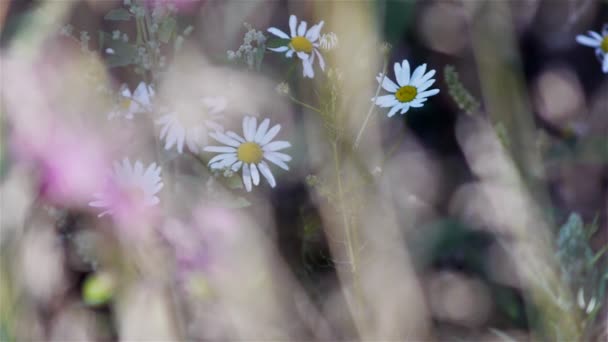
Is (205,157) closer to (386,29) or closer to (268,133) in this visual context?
(268,133)

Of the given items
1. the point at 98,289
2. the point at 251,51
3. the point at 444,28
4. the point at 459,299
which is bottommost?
the point at 459,299

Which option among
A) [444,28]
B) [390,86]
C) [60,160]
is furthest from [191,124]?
[444,28]

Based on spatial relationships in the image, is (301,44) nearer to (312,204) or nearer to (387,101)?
(387,101)

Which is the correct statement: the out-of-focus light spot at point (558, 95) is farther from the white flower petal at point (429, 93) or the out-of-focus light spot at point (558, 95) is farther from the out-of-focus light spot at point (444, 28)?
the white flower petal at point (429, 93)

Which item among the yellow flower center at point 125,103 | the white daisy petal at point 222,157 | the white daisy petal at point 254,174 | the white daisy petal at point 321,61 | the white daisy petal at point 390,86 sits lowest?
the white daisy petal at point 254,174

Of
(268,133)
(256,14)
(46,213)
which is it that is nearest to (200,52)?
(256,14)

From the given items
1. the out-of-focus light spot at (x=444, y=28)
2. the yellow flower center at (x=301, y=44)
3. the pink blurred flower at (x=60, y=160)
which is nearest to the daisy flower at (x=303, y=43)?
the yellow flower center at (x=301, y=44)
